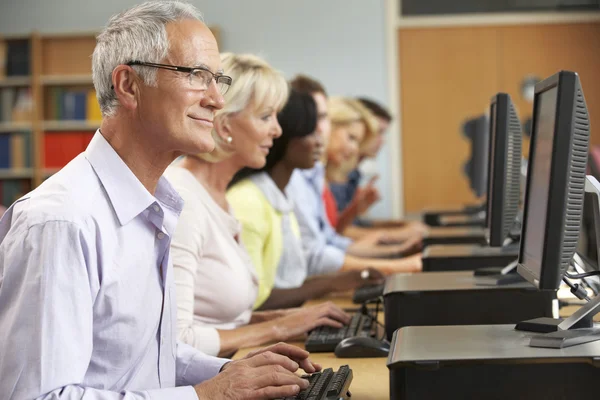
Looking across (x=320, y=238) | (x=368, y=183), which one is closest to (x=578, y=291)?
(x=320, y=238)

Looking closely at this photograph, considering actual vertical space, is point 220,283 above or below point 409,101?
below

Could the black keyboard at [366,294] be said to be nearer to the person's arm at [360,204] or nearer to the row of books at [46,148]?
the person's arm at [360,204]

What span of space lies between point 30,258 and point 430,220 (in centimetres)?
433

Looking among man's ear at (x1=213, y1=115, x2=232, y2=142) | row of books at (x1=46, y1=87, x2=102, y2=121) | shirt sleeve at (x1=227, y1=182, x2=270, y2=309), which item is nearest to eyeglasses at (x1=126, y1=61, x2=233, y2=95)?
man's ear at (x1=213, y1=115, x2=232, y2=142)

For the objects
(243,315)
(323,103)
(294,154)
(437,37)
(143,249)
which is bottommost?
(243,315)

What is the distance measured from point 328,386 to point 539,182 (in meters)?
0.45

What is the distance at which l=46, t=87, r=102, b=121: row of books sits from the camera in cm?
732

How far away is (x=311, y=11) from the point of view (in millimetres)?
7633

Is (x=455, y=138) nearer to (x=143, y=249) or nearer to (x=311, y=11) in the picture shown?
(x=311, y=11)

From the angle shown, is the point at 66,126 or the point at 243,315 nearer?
the point at 243,315

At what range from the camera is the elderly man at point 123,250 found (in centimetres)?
116

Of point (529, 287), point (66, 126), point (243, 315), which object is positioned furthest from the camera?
point (66, 126)

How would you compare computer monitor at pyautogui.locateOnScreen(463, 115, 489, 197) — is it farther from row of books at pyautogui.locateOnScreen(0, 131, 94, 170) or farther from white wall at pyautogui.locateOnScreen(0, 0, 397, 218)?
row of books at pyautogui.locateOnScreen(0, 131, 94, 170)

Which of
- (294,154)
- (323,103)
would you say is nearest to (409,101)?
(323,103)
